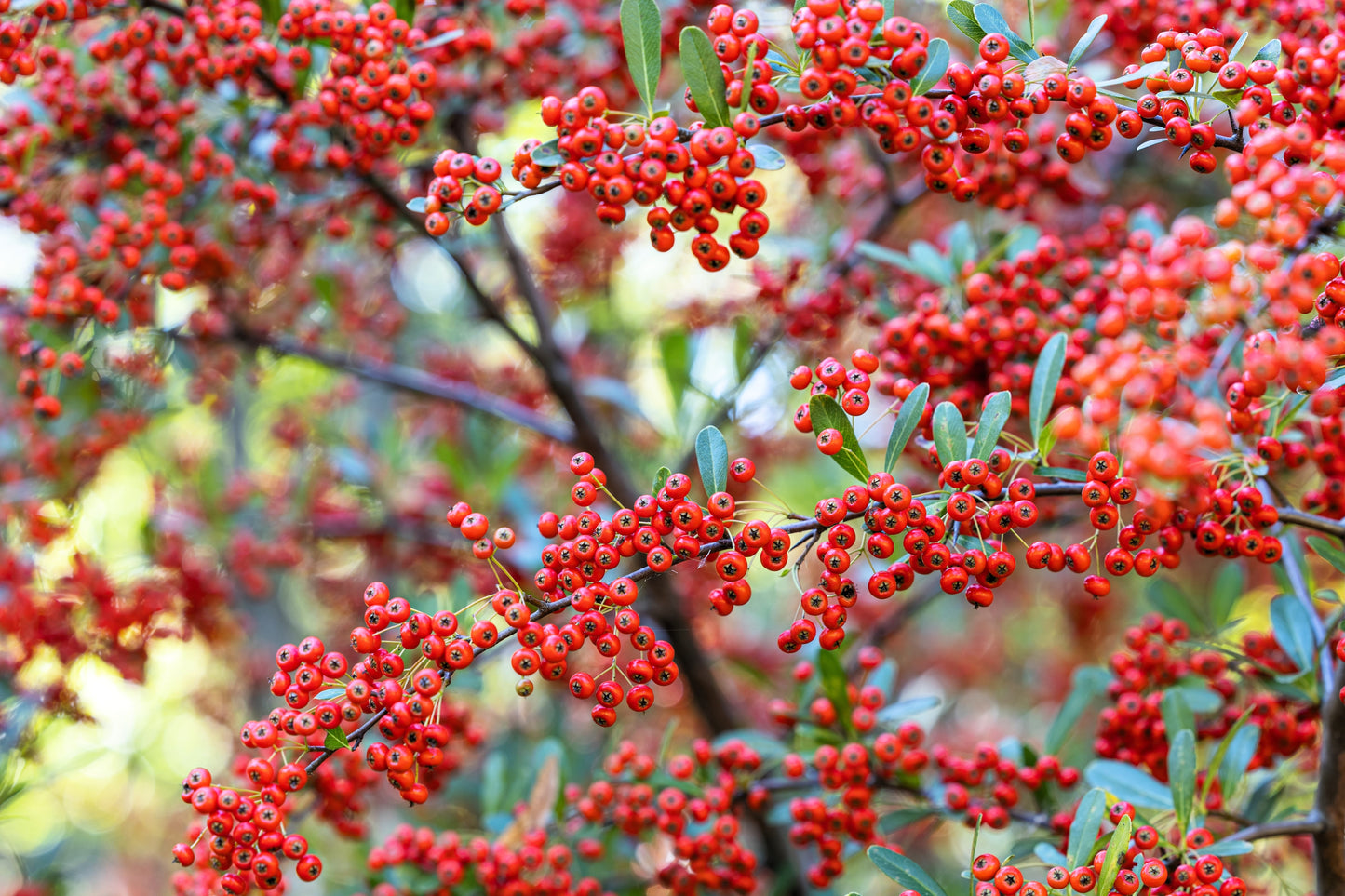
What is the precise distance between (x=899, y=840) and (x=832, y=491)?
1953mm

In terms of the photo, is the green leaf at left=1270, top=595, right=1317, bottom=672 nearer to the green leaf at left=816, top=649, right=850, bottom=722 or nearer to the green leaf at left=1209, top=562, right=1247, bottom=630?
the green leaf at left=1209, top=562, right=1247, bottom=630

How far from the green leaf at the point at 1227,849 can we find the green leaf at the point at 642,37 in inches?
70.5

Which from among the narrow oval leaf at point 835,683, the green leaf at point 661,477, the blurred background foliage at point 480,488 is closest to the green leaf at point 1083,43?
the green leaf at point 661,477

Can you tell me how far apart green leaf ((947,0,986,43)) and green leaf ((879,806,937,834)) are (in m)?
1.89

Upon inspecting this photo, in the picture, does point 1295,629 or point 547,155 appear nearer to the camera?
point 547,155

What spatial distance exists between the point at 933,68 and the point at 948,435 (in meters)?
0.65

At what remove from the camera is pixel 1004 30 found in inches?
71.9

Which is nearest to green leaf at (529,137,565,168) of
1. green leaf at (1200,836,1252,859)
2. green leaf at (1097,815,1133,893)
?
green leaf at (1097,815,1133,893)

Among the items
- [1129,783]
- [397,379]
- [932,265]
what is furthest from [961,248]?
[397,379]

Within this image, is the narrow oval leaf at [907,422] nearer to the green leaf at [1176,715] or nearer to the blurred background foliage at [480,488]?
the green leaf at [1176,715]

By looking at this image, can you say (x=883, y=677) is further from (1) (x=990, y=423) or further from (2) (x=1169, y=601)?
(1) (x=990, y=423)

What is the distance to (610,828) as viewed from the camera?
9.21 ft

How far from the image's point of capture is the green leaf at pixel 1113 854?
1651 mm

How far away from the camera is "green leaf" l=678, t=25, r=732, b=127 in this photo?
175 cm
